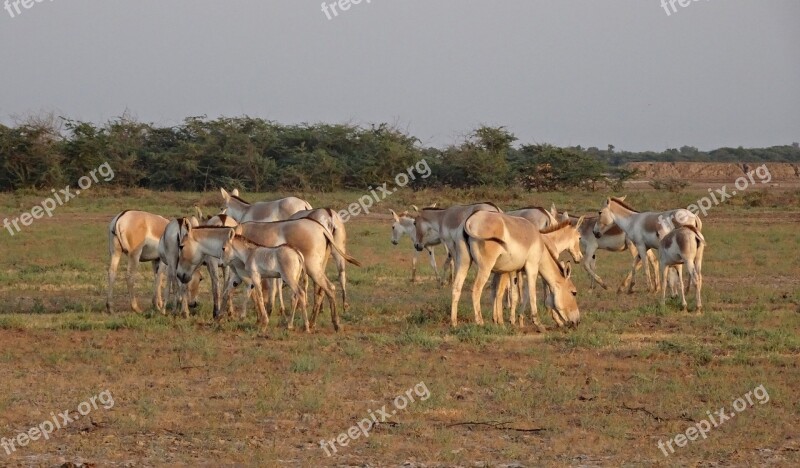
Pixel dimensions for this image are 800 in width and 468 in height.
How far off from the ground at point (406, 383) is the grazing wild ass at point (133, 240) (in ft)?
2.07

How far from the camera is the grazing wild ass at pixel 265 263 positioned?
13398mm

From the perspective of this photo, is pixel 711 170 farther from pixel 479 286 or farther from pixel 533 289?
pixel 479 286

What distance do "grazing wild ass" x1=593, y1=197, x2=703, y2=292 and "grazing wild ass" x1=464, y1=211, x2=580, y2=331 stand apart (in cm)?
444

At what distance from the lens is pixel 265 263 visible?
13.5 metres

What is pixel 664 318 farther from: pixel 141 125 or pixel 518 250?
pixel 141 125

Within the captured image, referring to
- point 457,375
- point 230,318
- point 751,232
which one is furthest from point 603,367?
point 751,232

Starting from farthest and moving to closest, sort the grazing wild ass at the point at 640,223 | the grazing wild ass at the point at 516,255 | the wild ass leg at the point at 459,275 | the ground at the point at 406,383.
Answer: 1. the grazing wild ass at the point at 640,223
2. the wild ass leg at the point at 459,275
3. the grazing wild ass at the point at 516,255
4. the ground at the point at 406,383

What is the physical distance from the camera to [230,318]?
48.5ft

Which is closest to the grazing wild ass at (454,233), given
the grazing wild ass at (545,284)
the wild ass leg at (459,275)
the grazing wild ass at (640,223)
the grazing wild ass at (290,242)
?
the wild ass leg at (459,275)

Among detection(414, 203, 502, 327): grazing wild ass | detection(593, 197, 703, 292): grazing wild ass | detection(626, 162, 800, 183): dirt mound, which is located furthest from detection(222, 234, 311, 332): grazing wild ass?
detection(626, 162, 800, 183): dirt mound

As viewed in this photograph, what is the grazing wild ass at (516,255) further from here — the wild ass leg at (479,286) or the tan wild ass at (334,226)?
the tan wild ass at (334,226)

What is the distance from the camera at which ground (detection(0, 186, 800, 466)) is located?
326 inches

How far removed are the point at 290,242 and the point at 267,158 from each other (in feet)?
103

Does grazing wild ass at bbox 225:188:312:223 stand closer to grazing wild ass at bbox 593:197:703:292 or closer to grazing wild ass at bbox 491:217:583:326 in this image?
grazing wild ass at bbox 491:217:583:326
